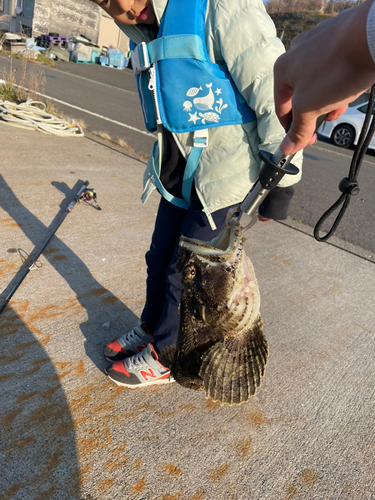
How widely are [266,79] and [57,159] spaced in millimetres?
4105

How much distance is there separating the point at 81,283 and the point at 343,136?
481 inches

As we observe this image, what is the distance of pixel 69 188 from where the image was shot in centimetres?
434

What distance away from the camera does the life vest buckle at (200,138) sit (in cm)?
181

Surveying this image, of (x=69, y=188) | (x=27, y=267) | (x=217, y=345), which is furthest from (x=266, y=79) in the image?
(x=69, y=188)

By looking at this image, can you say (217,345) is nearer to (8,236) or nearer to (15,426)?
(15,426)

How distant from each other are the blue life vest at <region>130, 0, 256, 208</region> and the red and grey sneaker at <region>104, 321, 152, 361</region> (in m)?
1.09

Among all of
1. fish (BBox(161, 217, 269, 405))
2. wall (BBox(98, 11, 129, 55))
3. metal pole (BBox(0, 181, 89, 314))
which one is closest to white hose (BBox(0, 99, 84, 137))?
metal pole (BBox(0, 181, 89, 314))

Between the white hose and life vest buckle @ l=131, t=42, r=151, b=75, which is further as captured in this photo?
the white hose

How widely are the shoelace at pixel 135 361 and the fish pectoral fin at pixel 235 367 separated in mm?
864

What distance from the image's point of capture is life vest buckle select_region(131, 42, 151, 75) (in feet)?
5.79

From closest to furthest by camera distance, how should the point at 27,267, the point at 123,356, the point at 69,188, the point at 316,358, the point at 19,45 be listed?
the point at 123,356
the point at 316,358
the point at 27,267
the point at 69,188
the point at 19,45

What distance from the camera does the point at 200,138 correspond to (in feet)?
5.97

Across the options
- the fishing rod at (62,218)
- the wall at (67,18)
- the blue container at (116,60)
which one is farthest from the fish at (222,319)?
the wall at (67,18)

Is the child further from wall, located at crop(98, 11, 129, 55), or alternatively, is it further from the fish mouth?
wall, located at crop(98, 11, 129, 55)
